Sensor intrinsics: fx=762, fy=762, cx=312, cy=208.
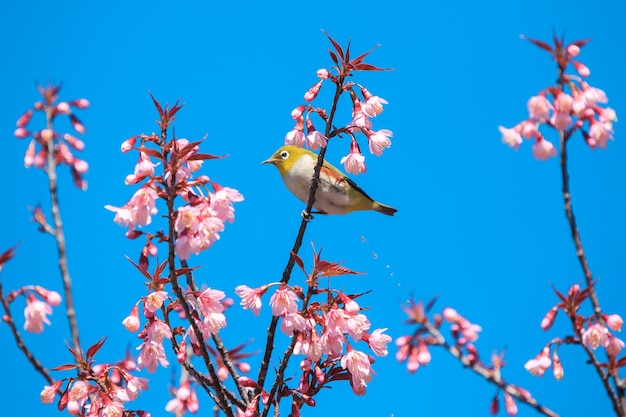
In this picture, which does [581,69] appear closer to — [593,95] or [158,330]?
[593,95]

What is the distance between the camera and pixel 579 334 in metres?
2.59

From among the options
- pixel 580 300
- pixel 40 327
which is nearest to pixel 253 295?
pixel 40 327

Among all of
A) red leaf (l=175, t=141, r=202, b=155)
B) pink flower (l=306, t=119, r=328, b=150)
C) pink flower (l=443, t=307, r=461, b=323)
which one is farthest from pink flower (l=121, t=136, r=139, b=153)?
pink flower (l=443, t=307, r=461, b=323)

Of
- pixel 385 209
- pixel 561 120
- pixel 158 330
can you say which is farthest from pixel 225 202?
pixel 385 209

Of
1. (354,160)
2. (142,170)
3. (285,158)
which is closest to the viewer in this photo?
(142,170)

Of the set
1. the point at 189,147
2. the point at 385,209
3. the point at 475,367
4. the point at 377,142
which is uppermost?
the point at 385,209

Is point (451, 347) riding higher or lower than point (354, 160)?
lower

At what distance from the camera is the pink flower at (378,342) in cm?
344

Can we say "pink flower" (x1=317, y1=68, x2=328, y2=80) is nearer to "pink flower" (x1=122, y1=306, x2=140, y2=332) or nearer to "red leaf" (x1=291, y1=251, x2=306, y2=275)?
"red leaf" (x1=291, y1=251, x2=306, y2=275)

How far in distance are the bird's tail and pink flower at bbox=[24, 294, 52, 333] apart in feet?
11.1

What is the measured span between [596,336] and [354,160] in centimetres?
167

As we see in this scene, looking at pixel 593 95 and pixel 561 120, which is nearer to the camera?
pixel 561 120

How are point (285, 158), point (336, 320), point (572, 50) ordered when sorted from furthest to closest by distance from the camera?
1. point (285, 158)
2. point (336, 320)
3. point (572, 50)

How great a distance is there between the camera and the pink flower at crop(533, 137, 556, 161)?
279 centimetres
